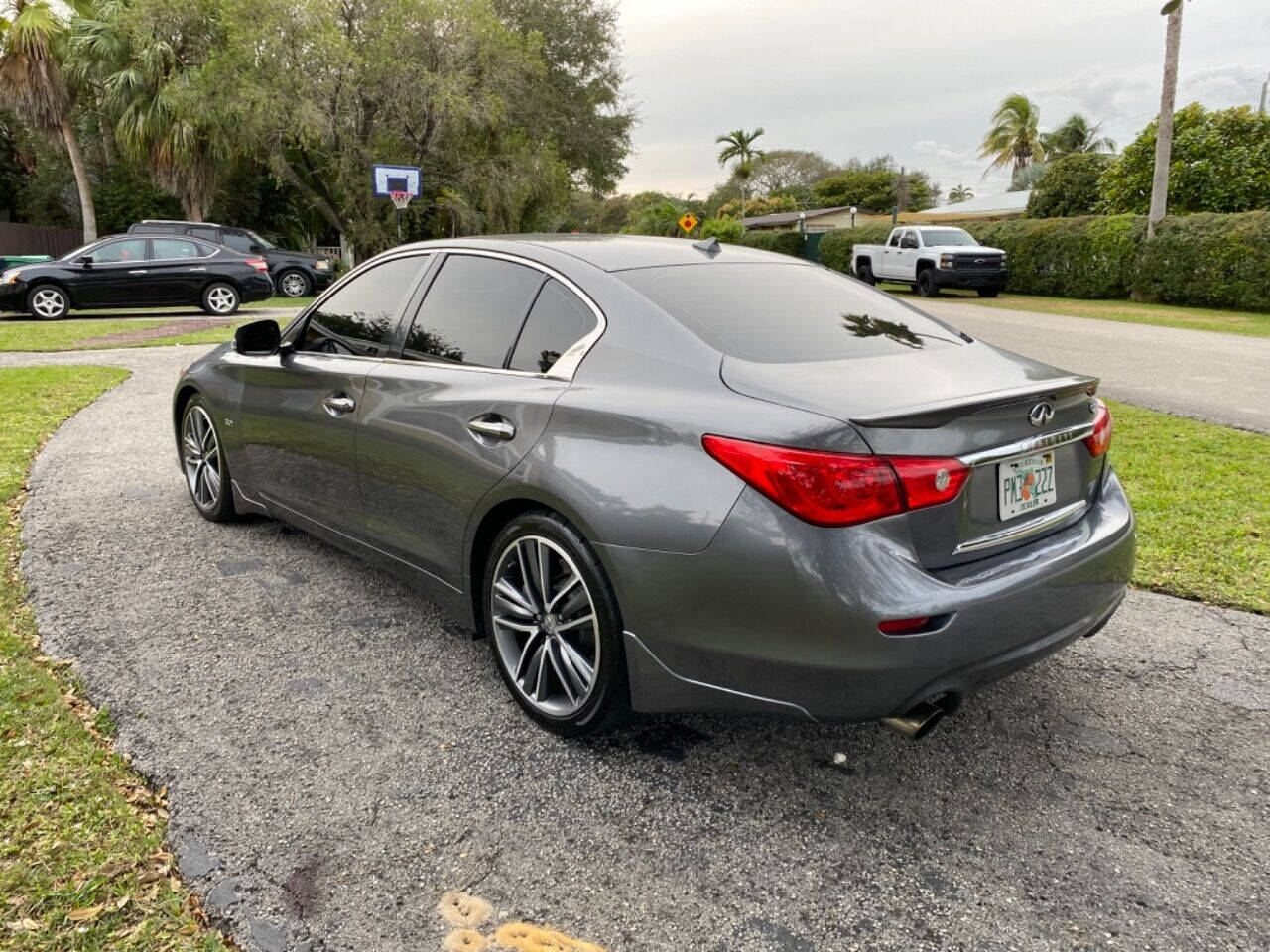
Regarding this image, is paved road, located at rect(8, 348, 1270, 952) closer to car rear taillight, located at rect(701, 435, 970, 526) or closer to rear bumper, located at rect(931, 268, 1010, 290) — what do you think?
car rear taillight, located at rect(701, 435, 970, 526)

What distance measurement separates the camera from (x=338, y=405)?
3893 mm

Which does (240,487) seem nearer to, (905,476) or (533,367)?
(533,367)

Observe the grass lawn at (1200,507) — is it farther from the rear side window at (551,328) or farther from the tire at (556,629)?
the rear side window at (551,328)

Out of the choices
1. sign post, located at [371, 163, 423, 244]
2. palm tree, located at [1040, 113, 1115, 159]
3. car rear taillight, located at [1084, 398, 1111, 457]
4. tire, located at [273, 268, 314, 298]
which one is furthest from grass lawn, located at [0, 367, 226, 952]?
palm tree, located at [1040, 113, 1115, 159]

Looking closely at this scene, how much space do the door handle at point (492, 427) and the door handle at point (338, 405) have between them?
85cm

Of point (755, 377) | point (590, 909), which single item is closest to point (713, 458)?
point (755, 377)

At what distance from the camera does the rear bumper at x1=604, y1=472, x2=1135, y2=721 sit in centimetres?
236

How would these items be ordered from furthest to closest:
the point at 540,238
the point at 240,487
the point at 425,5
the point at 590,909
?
1. the point at 425,5
2. the point at 240,487
3. the point at 540,238
4. the point at 590,909

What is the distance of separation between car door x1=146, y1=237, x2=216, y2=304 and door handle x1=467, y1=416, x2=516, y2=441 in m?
17.3

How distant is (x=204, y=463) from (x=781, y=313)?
3.48 meters

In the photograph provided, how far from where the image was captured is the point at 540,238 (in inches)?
145

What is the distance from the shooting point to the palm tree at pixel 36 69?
26.0 metres

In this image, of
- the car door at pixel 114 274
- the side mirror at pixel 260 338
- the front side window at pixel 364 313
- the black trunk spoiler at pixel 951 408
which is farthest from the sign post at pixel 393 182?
the black trunk spoiler at pixel 951 408

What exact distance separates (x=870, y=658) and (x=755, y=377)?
824 millimetres
